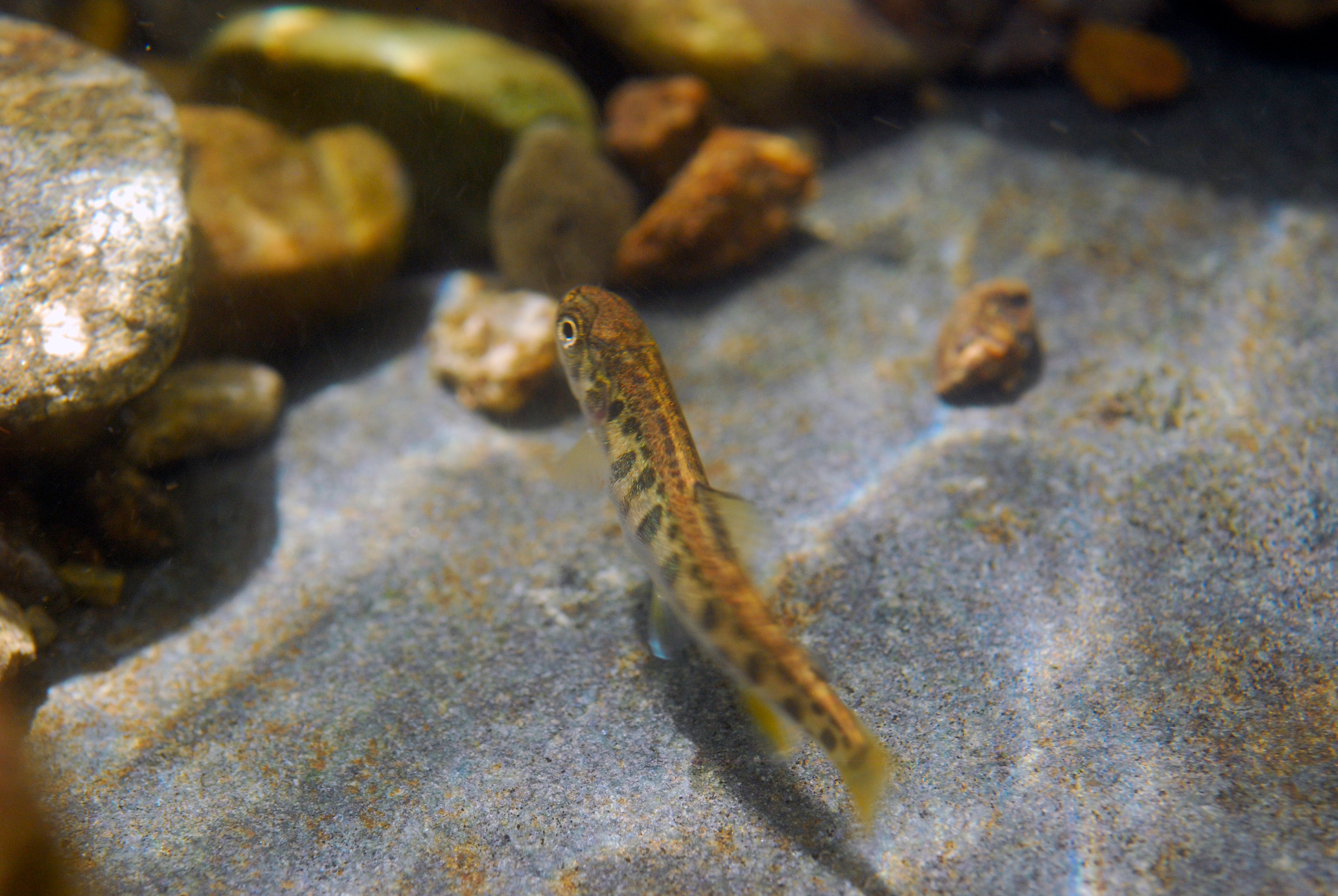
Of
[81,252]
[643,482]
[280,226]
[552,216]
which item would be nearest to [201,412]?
[81,252]

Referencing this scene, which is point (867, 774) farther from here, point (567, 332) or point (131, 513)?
point (131, 513)

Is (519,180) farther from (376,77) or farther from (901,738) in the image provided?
(901,738)

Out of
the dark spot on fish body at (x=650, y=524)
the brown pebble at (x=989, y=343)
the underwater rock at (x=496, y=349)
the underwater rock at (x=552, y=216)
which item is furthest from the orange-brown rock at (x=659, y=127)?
the dark spot on fish body at (x=650, y=524)

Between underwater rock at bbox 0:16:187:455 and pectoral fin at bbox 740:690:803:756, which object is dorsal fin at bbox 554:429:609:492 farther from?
underwater rock at bbox 0:16:187:455

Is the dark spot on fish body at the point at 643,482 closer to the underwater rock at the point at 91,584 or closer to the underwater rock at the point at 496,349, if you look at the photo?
the underwater rock at the point at 496,349

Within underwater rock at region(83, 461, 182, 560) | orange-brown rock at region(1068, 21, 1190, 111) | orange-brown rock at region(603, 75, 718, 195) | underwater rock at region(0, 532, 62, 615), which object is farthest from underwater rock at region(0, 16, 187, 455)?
orange-brown rock at region(1068, 21, 1190, 111)

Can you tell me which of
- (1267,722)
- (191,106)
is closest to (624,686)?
(1267,722)
